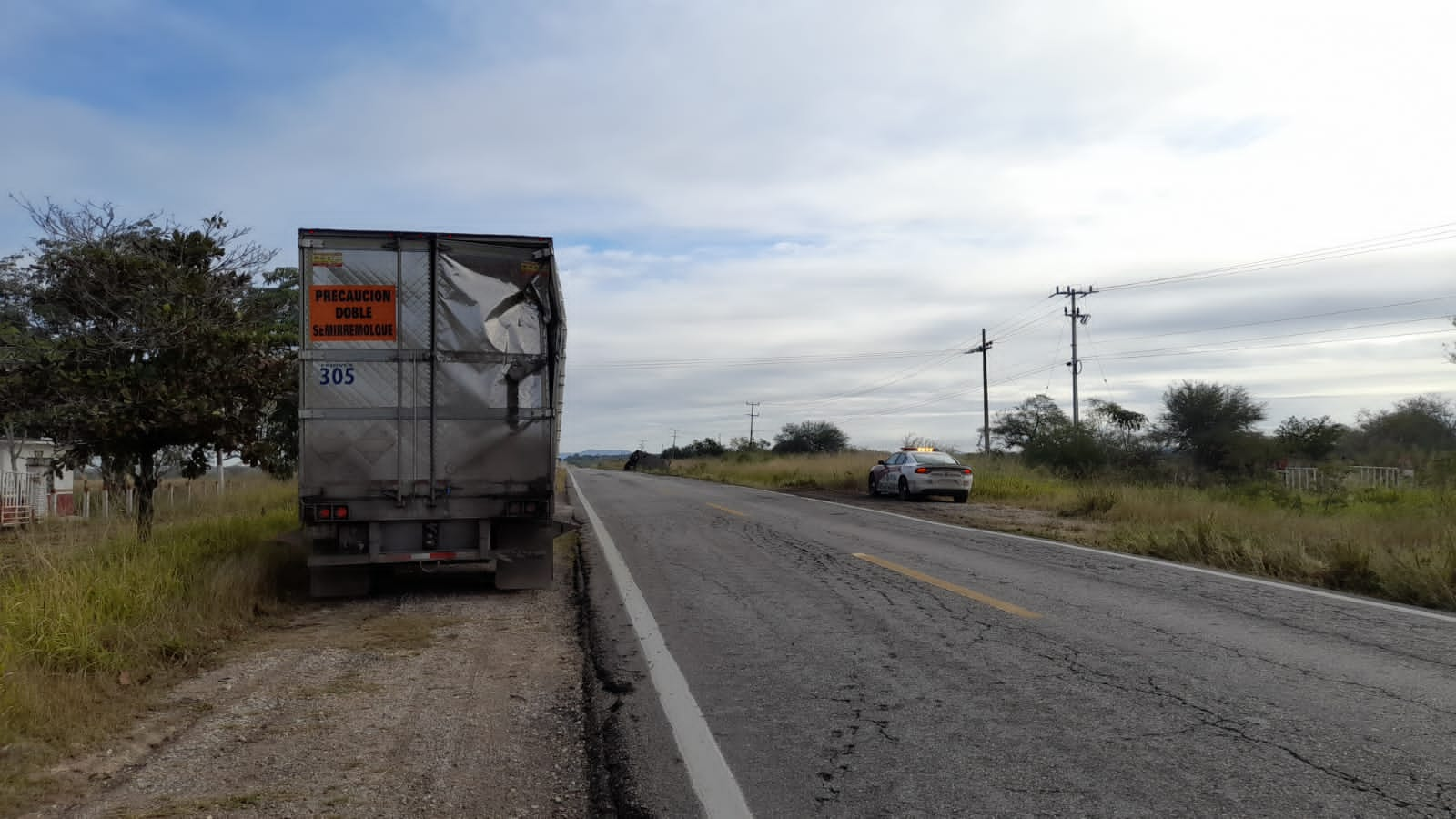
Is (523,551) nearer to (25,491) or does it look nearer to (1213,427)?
(25,491)

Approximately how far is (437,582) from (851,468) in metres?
26.9

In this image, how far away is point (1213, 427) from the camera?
149 feet

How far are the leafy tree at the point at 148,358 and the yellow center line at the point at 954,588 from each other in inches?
279

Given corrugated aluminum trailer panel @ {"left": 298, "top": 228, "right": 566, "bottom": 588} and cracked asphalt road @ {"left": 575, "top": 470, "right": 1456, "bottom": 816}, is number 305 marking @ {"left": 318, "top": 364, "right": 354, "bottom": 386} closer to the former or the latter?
corrugated aluminum trailer panel @ {"left": 298, "top": 228, "right": 566, "bottom": 588}

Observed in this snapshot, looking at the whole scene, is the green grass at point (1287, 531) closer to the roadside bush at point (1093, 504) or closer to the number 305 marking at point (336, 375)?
the roadside bush at point (1093, 504)

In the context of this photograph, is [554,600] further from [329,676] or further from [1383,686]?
[1383,686]

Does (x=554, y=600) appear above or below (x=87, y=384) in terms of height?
below

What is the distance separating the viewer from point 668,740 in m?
5.11

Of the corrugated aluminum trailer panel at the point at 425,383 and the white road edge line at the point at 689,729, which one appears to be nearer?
the white road edge line at the point at 689,729

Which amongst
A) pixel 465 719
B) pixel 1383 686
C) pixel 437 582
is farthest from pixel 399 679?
pixel 1383 686

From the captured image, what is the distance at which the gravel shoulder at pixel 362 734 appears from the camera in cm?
427

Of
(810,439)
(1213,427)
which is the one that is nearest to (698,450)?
(810,439)

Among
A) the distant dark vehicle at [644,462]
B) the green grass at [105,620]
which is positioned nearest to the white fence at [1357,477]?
the green grass at [105,620]

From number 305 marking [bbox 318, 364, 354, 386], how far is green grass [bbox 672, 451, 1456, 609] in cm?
1002
